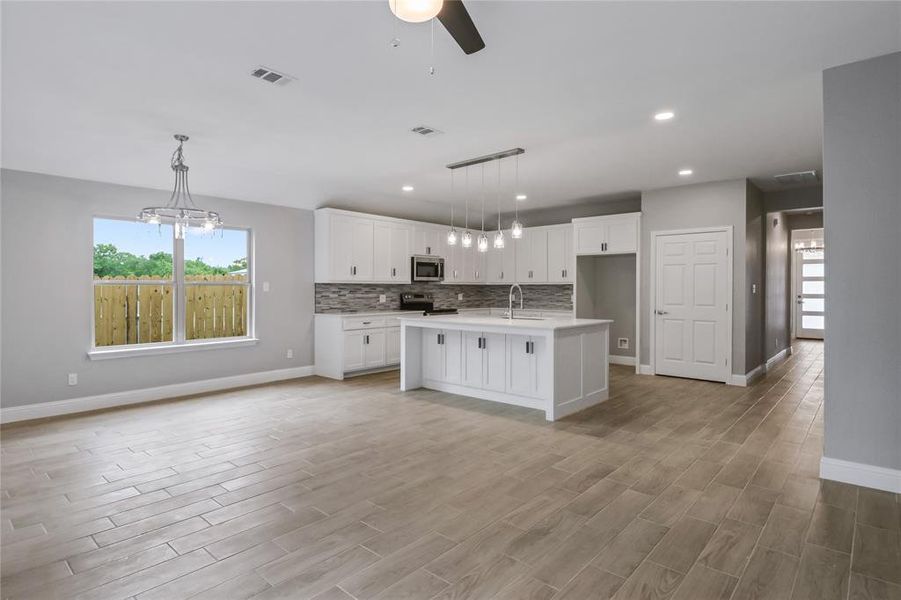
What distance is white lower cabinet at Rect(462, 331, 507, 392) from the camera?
16.8ft

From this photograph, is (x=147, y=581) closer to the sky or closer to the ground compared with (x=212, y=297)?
closer to the ground

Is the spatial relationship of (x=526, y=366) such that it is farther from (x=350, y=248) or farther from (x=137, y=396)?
(x=137, y=396)

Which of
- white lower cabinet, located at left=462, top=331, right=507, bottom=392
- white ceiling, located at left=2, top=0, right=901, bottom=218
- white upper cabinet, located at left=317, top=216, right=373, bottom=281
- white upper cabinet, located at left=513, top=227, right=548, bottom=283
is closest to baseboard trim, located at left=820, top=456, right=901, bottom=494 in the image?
white ceiling, located at left=2, top=0, right=901, bottom=218

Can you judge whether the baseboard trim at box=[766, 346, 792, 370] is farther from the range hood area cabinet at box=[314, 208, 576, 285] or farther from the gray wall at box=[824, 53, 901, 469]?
the gray wall at box=[824, 53, 901, 469]

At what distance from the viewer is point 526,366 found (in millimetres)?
4906

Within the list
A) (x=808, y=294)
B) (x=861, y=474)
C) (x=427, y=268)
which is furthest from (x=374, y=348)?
(x=808, y=294)

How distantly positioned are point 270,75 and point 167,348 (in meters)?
3.93

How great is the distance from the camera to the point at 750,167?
534 centimetres

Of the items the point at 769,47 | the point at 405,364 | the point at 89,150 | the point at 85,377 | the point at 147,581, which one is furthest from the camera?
the point at 405,364

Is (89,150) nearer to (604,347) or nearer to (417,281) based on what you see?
(417,281)

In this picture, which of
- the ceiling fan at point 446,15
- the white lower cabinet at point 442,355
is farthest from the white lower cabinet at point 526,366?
the ceiling fan at point 446,15

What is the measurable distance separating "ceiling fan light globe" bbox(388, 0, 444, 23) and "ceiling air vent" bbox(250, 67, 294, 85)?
161 centimetres

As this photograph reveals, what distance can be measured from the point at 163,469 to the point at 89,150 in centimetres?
299

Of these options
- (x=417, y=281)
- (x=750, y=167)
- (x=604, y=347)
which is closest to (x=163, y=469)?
(x=604, y=347)
